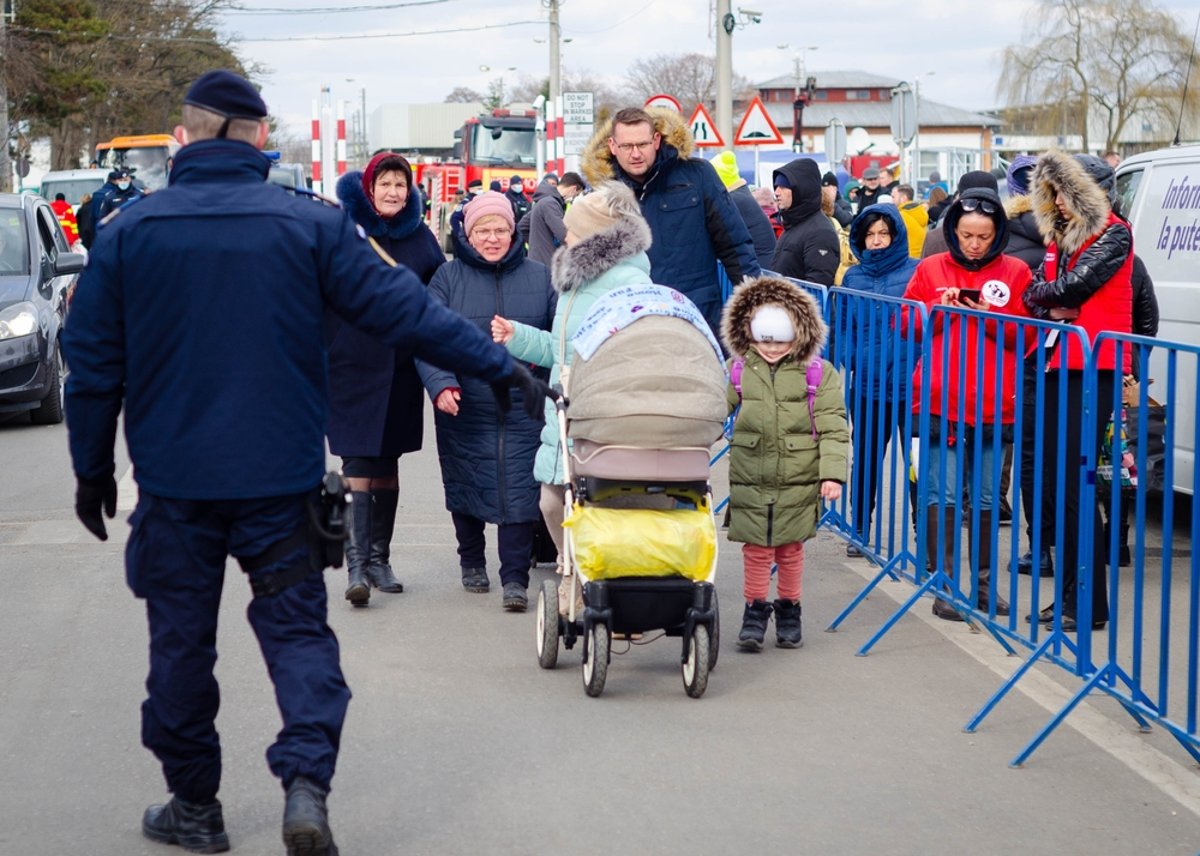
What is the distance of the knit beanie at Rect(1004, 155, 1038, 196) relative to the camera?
32.8 ft

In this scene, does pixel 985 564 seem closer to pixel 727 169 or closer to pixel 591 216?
pixel 591 216

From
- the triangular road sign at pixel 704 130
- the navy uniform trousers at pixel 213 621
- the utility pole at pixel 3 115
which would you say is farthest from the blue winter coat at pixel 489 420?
the utility pole at pixel 3 115

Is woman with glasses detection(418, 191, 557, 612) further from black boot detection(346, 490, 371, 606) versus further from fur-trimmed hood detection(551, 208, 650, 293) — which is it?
fur-trimmed hood detection(551, 208, 650, 293)

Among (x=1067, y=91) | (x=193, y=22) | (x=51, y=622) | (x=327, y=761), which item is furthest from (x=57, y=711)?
(x=1067, y=91)

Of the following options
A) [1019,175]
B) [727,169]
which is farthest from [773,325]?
[727,169]

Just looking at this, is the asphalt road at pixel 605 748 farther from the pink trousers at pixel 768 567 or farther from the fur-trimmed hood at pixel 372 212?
the fur-trimmed hood at pixel 372 212

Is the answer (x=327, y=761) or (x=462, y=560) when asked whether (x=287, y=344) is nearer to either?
(x=327, y=761)

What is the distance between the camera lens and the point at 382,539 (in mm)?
8180

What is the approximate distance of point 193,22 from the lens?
6075cm

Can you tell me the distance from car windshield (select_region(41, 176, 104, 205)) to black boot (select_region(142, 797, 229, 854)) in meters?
32.4

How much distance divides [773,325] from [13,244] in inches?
383

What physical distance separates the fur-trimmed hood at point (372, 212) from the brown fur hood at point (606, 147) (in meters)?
1.16

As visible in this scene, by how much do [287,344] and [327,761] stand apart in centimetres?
107

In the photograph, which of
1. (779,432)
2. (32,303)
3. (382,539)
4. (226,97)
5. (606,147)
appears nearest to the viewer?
(226,97)
